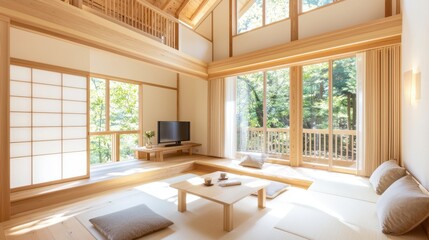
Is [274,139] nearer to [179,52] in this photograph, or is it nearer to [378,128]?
[378,128]

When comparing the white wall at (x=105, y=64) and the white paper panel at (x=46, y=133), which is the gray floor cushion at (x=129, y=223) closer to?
the white paper panel at (x=46, y=133)

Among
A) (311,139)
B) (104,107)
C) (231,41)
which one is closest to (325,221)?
(311,139)

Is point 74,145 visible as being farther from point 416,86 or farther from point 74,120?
point 416,86

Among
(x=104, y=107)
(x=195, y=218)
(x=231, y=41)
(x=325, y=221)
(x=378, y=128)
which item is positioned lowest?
(x=195, y=218)

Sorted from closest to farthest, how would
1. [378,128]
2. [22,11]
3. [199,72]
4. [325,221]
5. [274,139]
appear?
[325,221] → [22,11] → [378,128] → [274,139] → [199,72]

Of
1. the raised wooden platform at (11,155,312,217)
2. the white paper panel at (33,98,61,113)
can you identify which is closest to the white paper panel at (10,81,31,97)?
the white paper panel at (33,98,61,113)

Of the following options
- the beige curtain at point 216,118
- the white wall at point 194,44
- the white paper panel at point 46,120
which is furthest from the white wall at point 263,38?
the white paper panel at point 46,120

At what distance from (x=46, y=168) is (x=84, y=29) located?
2.03 m

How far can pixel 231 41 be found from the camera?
16.4 ft

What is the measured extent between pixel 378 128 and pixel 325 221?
7.17 feet

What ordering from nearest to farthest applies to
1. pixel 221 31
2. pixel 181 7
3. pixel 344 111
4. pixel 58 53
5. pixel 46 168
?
pixel 46 168, pixel 58 53, pixel 344 111, pixel 221 31, pixel 181 7

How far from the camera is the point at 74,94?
10.7 feet

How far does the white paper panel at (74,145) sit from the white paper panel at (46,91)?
708mm

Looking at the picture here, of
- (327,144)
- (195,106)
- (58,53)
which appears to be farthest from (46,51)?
(327,144)
